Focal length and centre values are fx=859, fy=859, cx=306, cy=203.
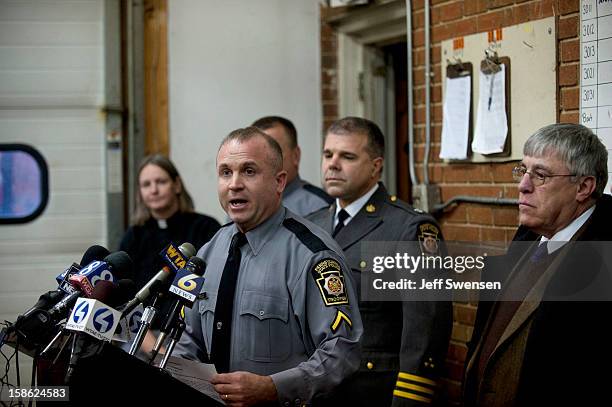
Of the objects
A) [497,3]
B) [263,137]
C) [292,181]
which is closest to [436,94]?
[497,3]

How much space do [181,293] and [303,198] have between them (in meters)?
2.41

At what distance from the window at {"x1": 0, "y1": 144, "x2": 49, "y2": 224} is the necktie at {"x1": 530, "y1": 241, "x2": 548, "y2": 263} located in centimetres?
475

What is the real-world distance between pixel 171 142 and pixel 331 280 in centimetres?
401

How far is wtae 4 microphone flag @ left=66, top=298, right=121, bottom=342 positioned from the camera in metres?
2.56

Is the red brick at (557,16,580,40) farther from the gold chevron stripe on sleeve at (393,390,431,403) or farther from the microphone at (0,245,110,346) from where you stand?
the microphone at (0,245,110,346)

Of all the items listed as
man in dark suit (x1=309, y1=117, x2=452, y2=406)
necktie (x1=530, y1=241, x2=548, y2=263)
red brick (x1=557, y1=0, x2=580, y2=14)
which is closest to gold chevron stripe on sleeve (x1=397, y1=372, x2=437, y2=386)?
man in dark suit (x1=309, y1=117, x2=452, y2=406)

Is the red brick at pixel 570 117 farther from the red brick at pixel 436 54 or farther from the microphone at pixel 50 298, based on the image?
the microphone at pixel 50 298

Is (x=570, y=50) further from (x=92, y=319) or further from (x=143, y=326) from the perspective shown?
(x=92, y=319)

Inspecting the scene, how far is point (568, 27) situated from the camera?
158 inches

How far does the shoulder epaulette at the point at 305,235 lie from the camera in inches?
127

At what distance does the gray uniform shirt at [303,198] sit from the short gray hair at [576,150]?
207 centimetres

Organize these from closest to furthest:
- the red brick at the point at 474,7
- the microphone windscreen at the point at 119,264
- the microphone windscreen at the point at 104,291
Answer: the microphone windscreen at the point at 104,291
the microphone windscreen at the point at 119,264
the red brick at the point at 474,7

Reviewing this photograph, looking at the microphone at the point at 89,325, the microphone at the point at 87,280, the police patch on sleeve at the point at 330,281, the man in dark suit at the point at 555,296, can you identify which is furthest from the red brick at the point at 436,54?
the microphone at the point at 89,325

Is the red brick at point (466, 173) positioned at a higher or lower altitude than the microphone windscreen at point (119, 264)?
higher
